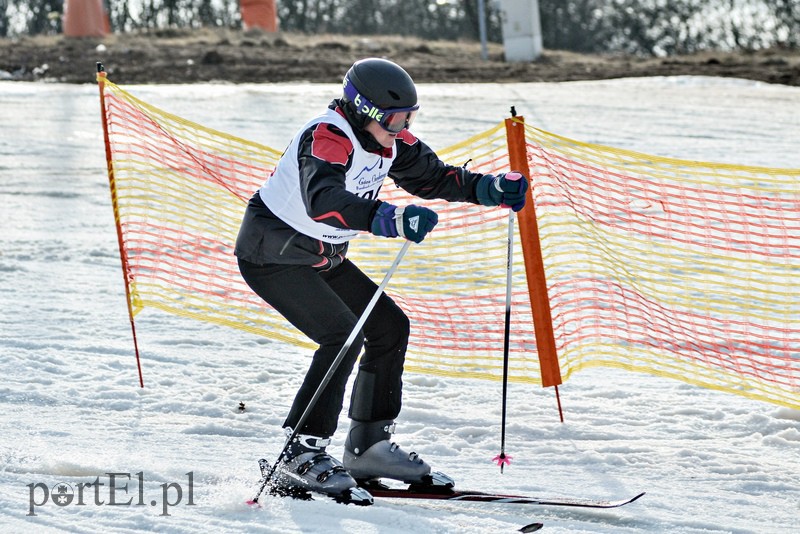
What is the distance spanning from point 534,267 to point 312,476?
62.6 inches

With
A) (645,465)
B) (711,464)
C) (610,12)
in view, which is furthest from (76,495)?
(610,12)

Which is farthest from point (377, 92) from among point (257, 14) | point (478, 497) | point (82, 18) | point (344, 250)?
point (257, 14)

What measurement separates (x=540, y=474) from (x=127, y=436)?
1871 mm

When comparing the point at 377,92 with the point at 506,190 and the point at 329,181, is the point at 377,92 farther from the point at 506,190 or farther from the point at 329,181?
the point at 506,190

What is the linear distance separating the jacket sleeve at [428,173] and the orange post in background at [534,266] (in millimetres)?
633

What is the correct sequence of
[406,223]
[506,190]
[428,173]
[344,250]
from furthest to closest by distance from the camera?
[428,173]
[344,250]
[506,190]
[406,223]

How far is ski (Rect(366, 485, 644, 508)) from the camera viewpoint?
12.6ft

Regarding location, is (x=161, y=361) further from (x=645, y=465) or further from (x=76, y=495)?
(x=645, y=465)

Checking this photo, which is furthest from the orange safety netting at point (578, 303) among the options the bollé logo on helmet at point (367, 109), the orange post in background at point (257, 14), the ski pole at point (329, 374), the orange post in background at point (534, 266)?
the orange post in background at point (257, 14)

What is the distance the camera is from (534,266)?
4.80 metres

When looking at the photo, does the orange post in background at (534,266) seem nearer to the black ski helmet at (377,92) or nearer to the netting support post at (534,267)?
the netting support post at (534,267)

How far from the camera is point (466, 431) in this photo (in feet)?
15.6

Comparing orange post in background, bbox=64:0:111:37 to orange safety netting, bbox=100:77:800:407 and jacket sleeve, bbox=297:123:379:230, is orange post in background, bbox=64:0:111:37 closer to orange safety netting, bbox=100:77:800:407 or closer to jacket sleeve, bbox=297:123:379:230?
orange safety netting, bbox=100:77:800:407

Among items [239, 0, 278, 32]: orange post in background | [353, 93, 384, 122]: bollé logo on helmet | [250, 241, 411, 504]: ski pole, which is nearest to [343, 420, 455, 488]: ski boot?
[250, 241, 411, 504]: ski pole
